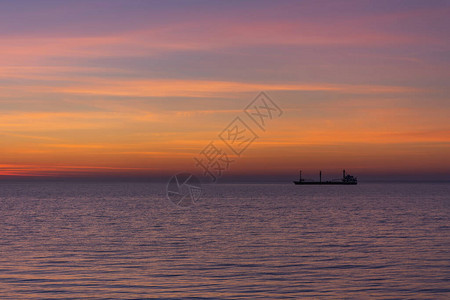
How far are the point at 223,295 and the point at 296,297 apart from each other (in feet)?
12.4

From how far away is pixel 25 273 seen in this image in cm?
3428

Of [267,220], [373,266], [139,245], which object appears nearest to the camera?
[373,266]

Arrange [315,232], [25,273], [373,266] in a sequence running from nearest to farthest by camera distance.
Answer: [25,273]
[373,266]
[315,232]

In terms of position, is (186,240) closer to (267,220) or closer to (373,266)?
(373,266)

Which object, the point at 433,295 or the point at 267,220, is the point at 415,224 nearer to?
the point at 267,220

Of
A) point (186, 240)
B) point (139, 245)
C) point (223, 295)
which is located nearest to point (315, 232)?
point (186, 240)

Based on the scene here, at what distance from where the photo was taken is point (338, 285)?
31.3 m

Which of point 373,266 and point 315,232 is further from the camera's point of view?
point 315,232

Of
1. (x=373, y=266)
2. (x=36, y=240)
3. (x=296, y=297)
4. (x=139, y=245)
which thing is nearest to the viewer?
(x=296, y=297)

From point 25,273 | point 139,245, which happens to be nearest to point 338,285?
point 25,273

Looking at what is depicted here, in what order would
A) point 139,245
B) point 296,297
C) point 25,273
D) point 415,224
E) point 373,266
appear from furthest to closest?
point 415,224, point 139,245, point 373,266, point 25,273, point 296,297

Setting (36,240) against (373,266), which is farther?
(36,240)

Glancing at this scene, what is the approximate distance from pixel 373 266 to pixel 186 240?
2052 cm

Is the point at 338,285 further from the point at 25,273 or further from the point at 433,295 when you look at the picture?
the point at 25,273
